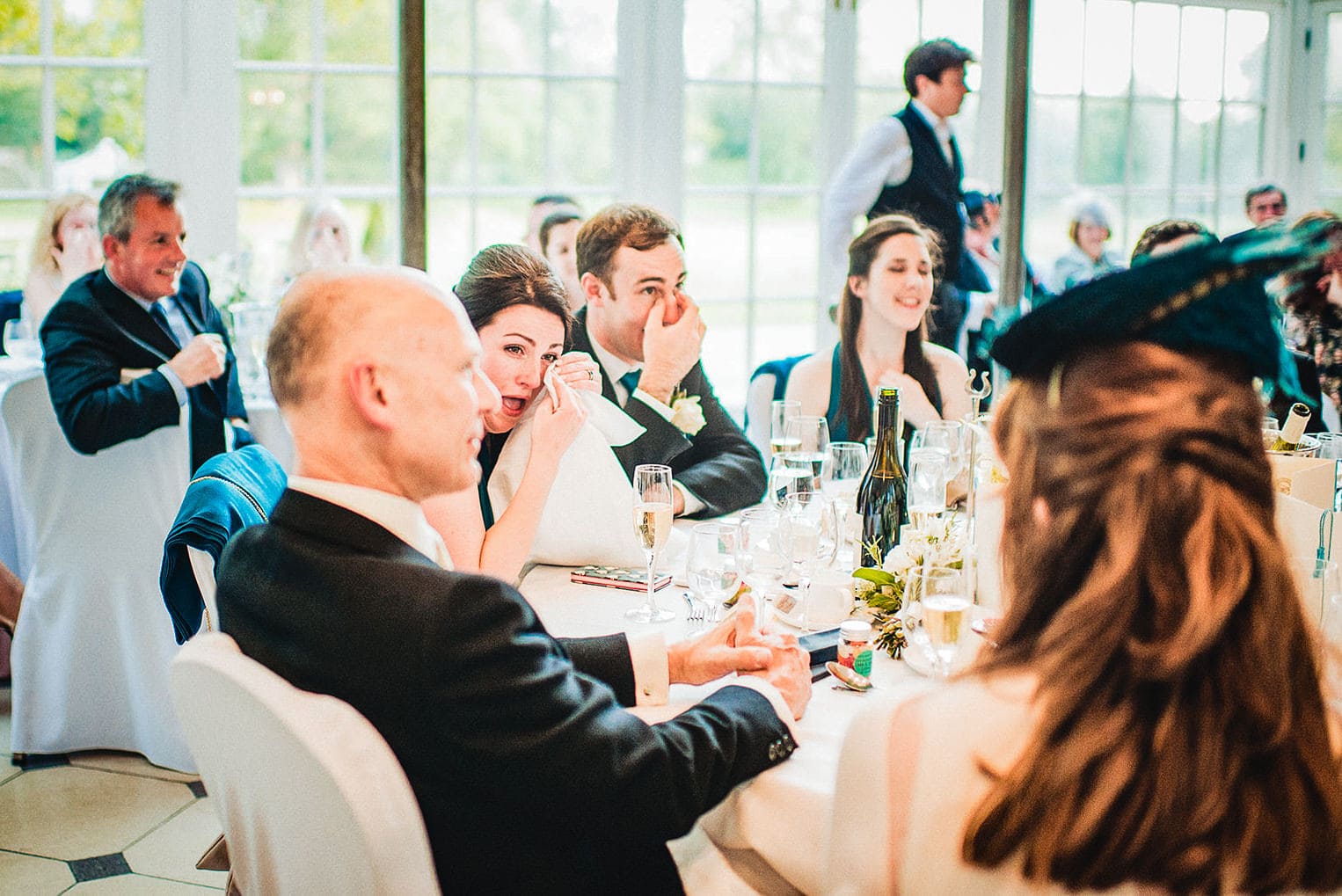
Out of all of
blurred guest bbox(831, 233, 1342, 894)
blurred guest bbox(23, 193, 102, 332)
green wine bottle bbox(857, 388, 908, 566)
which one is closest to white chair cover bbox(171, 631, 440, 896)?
blurred guest bbox(831, 233, 1342, 894)

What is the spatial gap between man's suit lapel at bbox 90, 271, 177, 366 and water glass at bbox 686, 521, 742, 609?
197 cm

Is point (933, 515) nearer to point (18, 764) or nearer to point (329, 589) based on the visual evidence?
point (329, 589)

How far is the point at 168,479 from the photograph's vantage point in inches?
123

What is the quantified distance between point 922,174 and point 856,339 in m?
1.53

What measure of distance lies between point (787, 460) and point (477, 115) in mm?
3111

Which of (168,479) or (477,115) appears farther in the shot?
(477,115)

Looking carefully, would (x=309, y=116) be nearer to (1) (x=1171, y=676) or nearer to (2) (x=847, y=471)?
(2) (x=847, y=471)

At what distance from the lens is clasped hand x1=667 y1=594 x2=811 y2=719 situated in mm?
1501

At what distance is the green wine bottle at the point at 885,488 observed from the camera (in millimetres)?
2258

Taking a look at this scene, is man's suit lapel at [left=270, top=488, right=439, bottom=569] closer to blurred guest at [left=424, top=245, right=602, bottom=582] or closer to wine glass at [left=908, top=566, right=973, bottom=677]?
wine glass at [left=908, top=566, right=973, bottom=677]

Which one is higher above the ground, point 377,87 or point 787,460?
point 377,87

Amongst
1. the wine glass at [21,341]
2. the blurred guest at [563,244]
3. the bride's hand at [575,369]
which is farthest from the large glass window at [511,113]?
the bride's hand at [575,369]

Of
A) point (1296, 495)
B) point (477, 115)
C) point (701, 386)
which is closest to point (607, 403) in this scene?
point (701, 386)

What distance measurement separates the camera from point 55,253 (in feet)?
14.3
